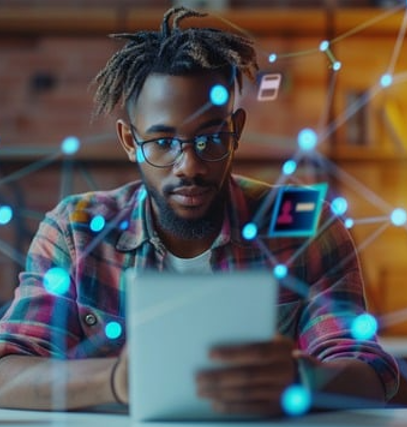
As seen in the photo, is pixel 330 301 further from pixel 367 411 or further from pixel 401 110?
pixel 401 110

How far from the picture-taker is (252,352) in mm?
772

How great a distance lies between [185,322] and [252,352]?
8 centimetres

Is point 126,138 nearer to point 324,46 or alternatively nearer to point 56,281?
point 56,281

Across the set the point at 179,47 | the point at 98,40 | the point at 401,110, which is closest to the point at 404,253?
the point at 401,110

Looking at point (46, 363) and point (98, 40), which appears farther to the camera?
point (98, 40)

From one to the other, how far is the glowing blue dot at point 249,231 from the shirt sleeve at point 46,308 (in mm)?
211

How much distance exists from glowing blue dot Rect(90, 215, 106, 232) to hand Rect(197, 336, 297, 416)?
0.30 meters

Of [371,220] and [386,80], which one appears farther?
[386,80]

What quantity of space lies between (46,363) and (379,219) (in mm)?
487

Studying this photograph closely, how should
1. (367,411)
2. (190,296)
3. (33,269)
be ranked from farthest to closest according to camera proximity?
(33,269) → (367,411) → (190,296)

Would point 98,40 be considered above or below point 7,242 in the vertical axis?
above

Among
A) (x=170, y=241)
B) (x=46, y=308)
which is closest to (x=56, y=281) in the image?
(x=46, y=308)

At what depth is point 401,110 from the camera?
51.9 inches

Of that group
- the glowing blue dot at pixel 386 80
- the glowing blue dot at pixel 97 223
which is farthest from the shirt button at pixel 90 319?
the glowing blue dot at pixel 386 80
